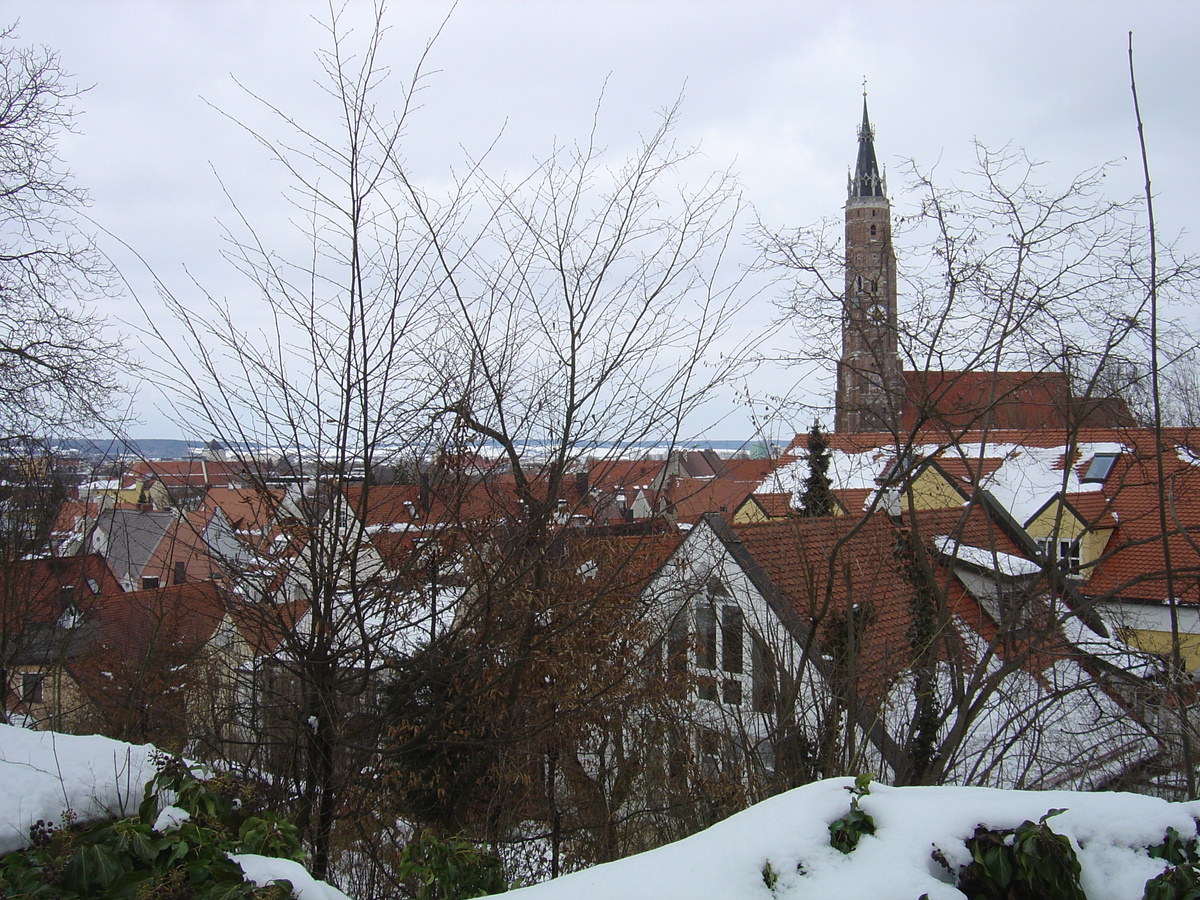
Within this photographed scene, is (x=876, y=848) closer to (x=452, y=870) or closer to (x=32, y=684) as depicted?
(x=452, y=870)

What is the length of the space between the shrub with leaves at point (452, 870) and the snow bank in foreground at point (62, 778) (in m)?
1.06

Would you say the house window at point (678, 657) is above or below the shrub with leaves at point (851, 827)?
below

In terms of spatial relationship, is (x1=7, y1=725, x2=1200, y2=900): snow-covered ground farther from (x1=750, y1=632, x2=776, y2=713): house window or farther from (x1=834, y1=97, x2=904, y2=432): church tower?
(x1=834, y1=97, x2=904, y2=432): church tower

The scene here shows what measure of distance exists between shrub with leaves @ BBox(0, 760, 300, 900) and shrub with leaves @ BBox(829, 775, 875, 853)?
1.52 m

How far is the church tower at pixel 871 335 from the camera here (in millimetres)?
6293

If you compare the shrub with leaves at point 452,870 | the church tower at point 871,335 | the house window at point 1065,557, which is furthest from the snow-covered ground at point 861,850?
the church tower at point 871,335

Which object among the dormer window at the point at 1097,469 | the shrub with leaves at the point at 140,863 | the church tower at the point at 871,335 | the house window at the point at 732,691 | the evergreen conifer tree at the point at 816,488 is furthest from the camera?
the dormer window at the point at 1097,469

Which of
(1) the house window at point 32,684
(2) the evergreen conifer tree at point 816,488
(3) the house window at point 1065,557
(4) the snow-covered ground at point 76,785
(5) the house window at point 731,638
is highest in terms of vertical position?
(2) the evergreen conifer tree at point 816,488

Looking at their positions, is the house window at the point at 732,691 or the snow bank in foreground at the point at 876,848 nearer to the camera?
the snow bank in foreground at the point at 876,848

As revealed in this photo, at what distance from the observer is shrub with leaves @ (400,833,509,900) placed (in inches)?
109

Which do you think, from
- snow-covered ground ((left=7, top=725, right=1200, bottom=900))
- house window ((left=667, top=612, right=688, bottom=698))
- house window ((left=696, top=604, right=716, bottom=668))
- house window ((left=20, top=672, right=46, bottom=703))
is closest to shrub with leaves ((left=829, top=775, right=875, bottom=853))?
snow-covered ground ((left=7, top=725, right=1200, bottom=900))

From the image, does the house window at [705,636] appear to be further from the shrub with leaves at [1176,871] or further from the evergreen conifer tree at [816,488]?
the shrub with leaves at [1176,871]

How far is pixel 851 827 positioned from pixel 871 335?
15.7 ft

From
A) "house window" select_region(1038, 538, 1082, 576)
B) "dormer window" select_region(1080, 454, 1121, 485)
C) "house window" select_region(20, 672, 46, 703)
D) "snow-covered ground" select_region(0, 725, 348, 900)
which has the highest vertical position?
"dormer window" select_region(1080, 454, 1121, 485)
